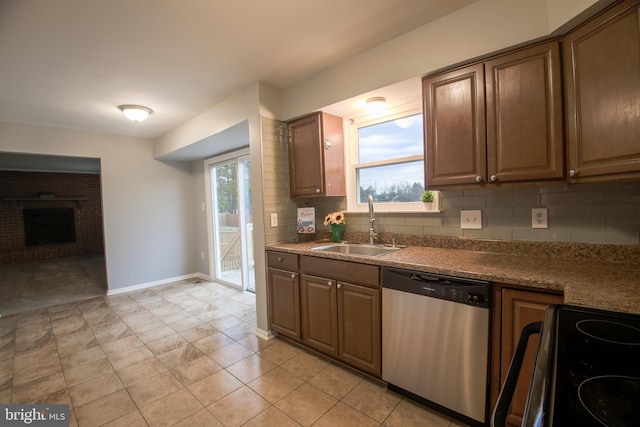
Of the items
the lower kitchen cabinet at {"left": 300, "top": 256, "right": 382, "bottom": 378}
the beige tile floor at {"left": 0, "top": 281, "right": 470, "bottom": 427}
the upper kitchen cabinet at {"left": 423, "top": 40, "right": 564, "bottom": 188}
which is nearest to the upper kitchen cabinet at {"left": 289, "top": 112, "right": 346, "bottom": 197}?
the lower kitchen cabinet at {"left": 300, "top": 256, "right": 382, "bottom": 378}

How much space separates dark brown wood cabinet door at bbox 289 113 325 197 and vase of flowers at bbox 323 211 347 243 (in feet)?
0.90

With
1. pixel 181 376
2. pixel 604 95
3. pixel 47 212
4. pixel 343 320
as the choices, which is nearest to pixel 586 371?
pixel 604 95

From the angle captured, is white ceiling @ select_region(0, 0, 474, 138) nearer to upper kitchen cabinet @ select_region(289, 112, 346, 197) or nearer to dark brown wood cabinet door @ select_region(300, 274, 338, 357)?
upper kitchen cabinet @ select_region(289, 112, 346, 197)

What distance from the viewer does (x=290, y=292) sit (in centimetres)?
243

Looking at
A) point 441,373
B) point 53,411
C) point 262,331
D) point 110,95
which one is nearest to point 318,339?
point 262,331

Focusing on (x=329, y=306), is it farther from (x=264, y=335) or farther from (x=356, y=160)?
(x=356, y=160)

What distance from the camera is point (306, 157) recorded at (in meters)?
2.61

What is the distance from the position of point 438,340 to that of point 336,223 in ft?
4.36

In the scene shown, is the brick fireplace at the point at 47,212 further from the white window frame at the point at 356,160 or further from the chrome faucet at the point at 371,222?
the chrome faucet at the point at 371,222

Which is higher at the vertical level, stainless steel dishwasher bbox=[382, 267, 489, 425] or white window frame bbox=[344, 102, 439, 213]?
white window frame bbox=[344, 102, 439, 213]

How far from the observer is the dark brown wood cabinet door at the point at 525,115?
1.45 meters

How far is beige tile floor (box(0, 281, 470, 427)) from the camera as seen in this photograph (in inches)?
65.7

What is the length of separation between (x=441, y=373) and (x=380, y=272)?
0.66 meters

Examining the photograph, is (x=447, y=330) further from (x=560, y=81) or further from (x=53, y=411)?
(x=53, y=411)
